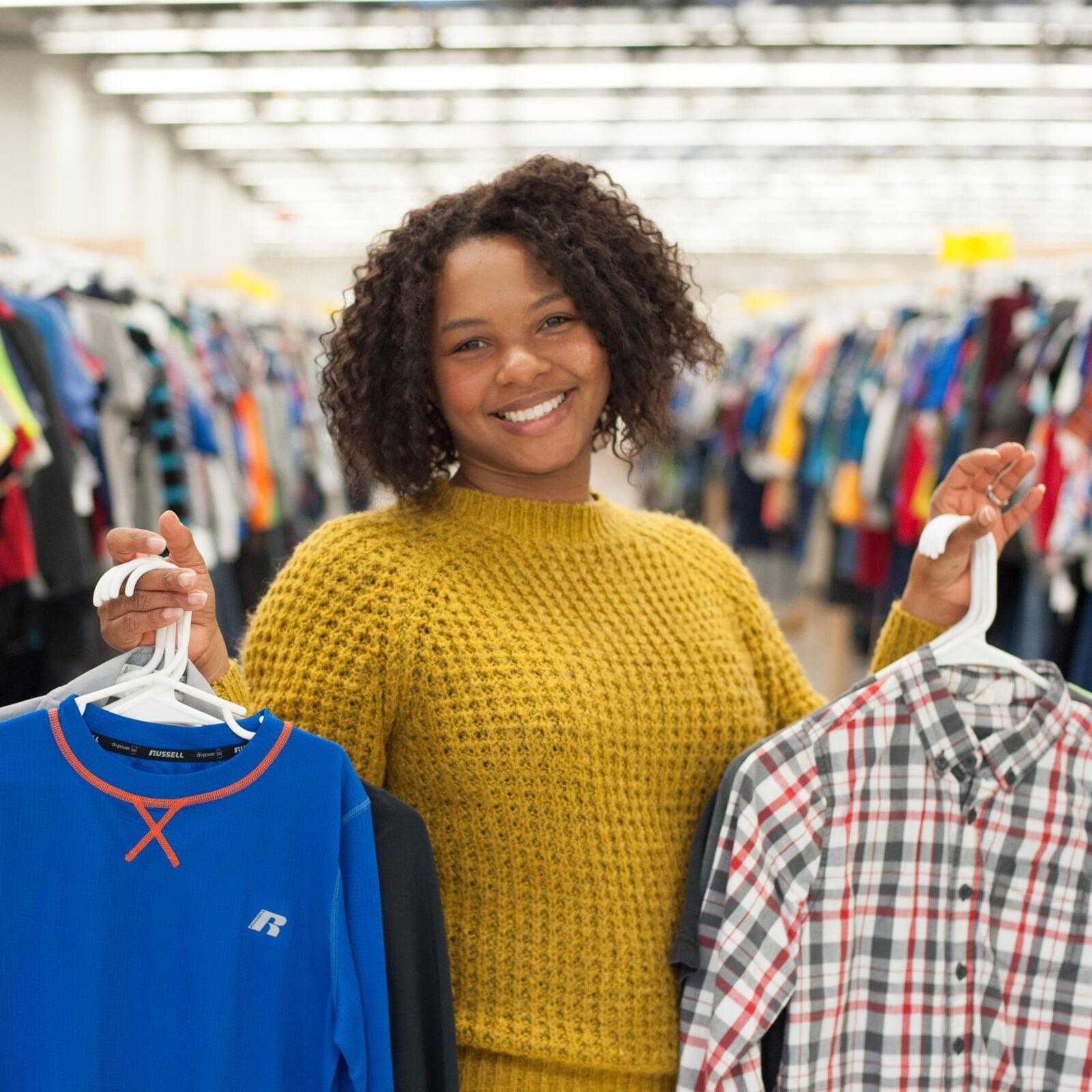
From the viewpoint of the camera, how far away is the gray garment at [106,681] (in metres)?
1.30

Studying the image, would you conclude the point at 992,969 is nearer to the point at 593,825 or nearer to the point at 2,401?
the point at 593,825

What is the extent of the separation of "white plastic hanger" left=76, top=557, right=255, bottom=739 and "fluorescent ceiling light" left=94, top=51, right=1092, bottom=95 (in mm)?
10059

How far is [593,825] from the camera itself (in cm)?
146

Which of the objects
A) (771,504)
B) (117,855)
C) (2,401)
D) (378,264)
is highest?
(378,264)

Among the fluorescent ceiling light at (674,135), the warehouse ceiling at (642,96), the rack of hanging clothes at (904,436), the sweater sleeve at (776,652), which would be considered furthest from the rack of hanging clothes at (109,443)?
the fluorescent ceiling light at (674,135)

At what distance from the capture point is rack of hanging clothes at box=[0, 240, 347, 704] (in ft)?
10.9

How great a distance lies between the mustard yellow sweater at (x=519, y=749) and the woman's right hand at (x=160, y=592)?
0.10 m

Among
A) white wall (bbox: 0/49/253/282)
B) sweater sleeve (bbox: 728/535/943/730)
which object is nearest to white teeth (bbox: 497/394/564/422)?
sweater sleeve (bbox: 728/535/943/730)

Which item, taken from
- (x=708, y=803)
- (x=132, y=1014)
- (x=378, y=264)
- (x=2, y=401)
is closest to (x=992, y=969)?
(x=708, y=803)

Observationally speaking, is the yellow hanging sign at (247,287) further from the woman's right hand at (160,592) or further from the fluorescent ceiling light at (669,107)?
the woman's right hand at (160,592)

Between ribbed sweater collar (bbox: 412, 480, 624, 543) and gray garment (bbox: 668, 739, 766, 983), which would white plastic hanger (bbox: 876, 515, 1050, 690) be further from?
ribbed sweater collar (bbox: 412, 480, 624, 543)

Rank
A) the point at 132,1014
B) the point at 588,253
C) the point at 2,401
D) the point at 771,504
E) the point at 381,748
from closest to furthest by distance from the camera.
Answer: the point at 132,1014 → the point at 381,748 → the point at 588,253 → the point at 2,401 → the point at 771,504

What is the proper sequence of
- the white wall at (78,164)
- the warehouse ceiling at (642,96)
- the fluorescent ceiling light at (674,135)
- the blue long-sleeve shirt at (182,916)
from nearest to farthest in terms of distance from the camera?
the blue long-sleeve shirt at (182,916) < the warehouse ceiling at (642,96) < the white wall at (78,164) < the fluorescent ceiling light at (674,135)

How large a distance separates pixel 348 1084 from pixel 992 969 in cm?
78
